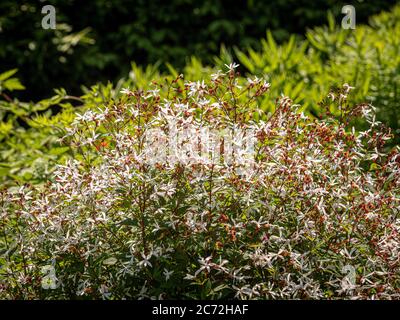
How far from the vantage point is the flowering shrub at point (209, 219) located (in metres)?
2.45

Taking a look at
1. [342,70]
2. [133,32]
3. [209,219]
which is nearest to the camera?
[209,219]

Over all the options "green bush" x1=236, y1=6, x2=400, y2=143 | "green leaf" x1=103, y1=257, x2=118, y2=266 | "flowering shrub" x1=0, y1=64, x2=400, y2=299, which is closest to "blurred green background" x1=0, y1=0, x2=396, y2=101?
"green bush" x1=236, y1=6, x2=400, y2=143

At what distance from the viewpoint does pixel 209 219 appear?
2.46m

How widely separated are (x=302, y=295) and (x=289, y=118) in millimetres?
743

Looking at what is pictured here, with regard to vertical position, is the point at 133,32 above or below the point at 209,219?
above

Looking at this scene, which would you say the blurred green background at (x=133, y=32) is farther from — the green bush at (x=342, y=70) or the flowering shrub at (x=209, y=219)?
the flowering shrub at (x=209, y=219)

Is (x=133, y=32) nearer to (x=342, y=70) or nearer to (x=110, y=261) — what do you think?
(x=342, y=70)

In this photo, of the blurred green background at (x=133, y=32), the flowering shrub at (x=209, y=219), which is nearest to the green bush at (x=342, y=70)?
the flowering shrub at (x=209, y=219)

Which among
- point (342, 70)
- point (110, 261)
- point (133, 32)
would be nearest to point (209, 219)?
point (110, 261)

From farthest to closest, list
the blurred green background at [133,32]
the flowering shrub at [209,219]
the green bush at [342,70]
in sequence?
the blurred green background at [133,32], the green bush at [342,70], the flowering shrub at [209,219]

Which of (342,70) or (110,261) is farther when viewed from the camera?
(342,70)

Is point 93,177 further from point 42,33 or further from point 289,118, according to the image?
point 42,33
